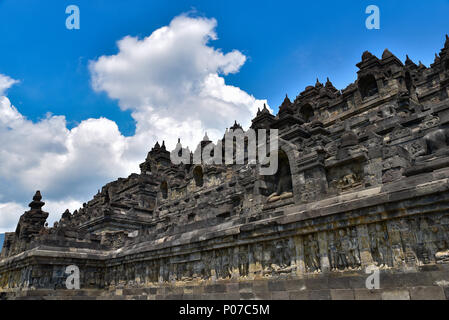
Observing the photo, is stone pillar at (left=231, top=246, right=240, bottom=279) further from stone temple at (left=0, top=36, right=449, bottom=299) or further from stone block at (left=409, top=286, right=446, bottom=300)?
stone block at (left=409, top=286, right=446, bottom=300)

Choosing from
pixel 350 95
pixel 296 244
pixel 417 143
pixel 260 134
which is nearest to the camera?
pixel 296 244

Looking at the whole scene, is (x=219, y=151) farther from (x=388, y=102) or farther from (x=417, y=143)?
(x=417, y=143)

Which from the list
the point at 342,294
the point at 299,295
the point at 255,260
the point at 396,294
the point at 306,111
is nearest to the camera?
the point at 396,294

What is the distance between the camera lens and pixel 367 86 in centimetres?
2933

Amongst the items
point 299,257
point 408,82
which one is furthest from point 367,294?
point 408,82

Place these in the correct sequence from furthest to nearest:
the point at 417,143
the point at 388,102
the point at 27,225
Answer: the point at 388,102
the point at 27,225
the point at 417,143

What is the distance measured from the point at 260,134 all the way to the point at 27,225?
57.3 feet

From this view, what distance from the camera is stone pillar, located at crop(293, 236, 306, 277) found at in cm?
923

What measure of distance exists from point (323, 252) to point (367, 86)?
24.0 m

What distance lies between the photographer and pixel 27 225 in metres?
23.4

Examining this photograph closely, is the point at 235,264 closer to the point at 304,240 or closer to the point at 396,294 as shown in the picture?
the point at 304,240

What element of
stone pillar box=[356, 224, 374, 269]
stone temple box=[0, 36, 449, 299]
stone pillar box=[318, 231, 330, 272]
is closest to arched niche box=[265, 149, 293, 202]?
stone temple box=[0, 36, 449, 299]

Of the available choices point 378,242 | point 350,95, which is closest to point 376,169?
point 378,242

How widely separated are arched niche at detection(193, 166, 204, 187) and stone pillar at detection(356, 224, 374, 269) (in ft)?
87.0
